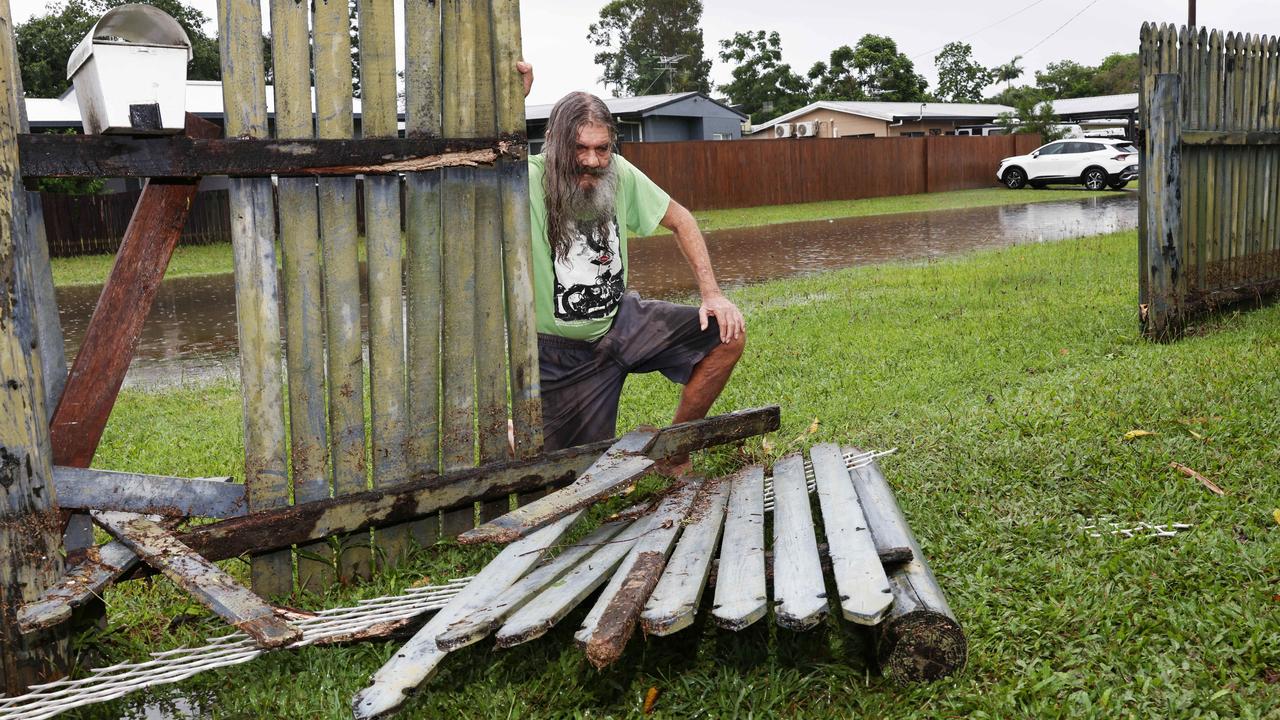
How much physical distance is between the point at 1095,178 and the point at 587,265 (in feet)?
97.1

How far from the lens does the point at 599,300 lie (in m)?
4.56

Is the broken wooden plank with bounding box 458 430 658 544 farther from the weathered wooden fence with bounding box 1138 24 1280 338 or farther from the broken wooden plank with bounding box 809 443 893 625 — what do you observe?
the weathered wooden fence with bounding box 1138 24 1280 338

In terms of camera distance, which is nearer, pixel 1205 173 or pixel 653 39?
pixel 1205 173

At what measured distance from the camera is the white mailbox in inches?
116

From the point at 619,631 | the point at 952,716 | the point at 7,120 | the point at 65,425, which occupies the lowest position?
the point at 952,716

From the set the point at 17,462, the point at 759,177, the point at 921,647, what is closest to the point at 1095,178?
the point at 759,177

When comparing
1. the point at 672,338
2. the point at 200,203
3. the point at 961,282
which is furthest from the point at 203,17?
the point at 672,338

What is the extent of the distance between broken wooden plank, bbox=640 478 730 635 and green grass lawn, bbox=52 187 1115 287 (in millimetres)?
13858

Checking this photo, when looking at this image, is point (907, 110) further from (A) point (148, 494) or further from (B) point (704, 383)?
(A) point (148, 494)

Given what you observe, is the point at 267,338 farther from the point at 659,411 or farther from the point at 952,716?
the point at 659,411

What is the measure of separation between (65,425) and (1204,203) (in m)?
6.94

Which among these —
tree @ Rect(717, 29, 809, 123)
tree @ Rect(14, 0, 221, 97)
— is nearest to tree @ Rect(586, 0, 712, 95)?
tree @ Rect(717, 29, 809, 123)

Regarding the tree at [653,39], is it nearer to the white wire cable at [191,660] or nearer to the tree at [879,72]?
the tree at [879,72]

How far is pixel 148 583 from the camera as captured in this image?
3943 mm
